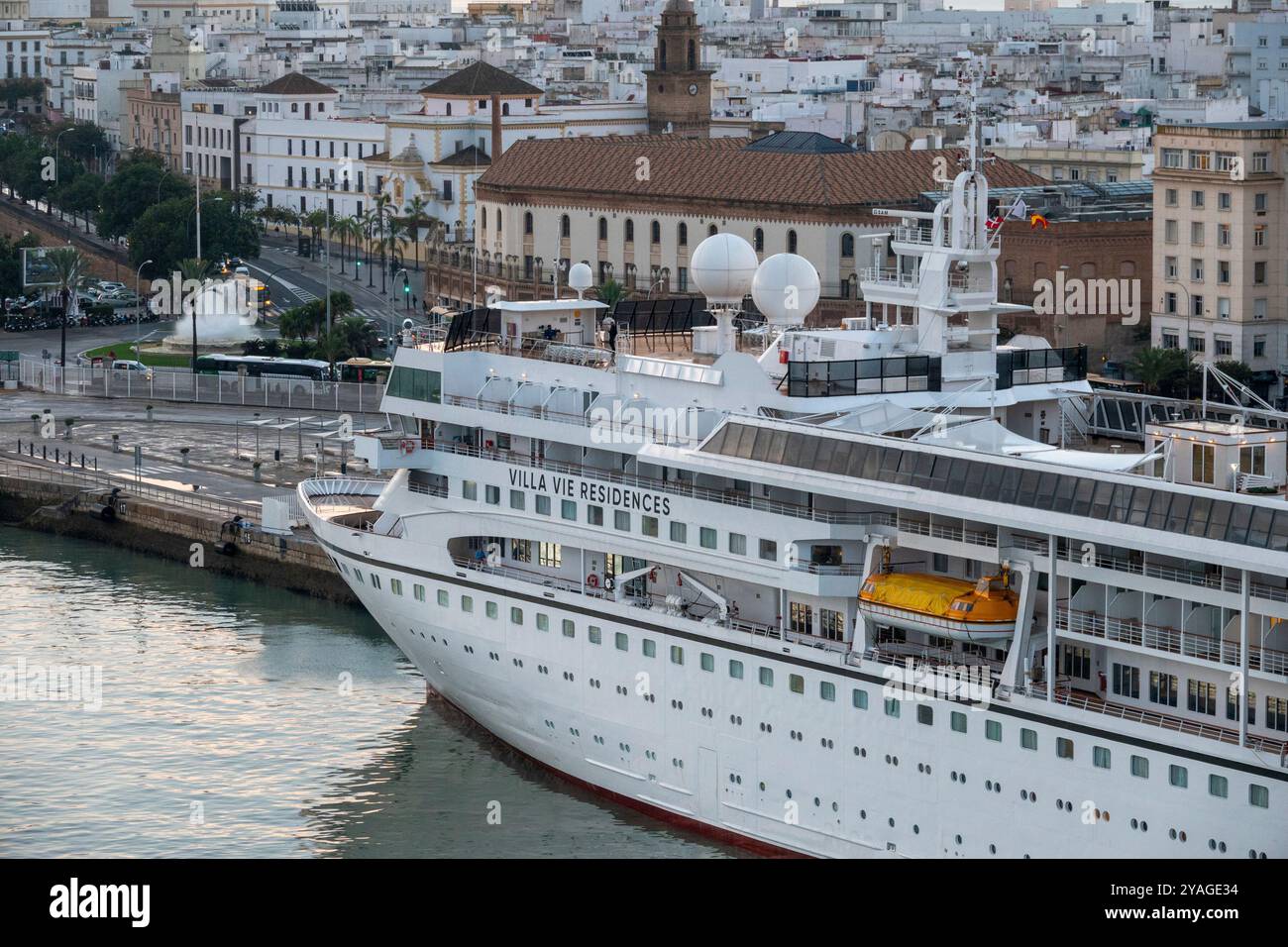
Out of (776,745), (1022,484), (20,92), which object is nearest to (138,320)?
(776,745)

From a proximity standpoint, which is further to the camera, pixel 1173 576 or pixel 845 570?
pixel 845 570

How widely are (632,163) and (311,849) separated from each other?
5791 cm

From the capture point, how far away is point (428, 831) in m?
40.5

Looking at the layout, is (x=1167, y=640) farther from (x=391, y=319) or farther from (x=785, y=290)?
(x=391, y=319)

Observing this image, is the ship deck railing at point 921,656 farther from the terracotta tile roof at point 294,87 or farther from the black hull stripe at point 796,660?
the terracotta tile roof at point 294,87

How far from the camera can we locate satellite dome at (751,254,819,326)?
40688 mm

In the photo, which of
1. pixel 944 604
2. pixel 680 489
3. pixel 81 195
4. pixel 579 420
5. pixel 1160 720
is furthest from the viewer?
pixel 81 195

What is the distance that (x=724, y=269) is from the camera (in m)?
41.3

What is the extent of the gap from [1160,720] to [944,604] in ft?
11.3

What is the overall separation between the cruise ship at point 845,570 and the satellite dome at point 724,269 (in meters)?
0.07

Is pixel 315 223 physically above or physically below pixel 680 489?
above

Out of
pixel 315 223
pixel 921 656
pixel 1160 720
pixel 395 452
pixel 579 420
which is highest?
pixel 315 223

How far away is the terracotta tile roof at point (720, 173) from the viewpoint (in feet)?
285
